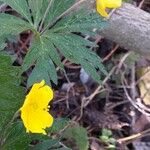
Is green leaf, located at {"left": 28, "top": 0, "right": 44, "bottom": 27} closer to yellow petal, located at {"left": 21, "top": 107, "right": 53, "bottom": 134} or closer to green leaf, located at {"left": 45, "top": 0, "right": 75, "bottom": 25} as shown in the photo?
green leaf, located at {"left": 45, "top": 0, "right": 75, "bottom": 25}

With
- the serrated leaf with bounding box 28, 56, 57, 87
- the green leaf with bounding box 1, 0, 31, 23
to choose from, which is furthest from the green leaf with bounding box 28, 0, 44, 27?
the serrated leaf with bounding box 28, 56, 57, 87

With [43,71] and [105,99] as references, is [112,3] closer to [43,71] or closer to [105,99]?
[43,71]

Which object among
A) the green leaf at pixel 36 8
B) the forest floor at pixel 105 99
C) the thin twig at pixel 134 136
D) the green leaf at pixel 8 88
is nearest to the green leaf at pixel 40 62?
the green leaf at pixel 36 8

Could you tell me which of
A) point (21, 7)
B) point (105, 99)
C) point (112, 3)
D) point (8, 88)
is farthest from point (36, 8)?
point (105, 99)

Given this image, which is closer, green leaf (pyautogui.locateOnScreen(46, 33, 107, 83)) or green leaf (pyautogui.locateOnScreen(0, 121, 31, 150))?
green leaf (pyautogui.locateOnScreen(0, 121, 31, 150))

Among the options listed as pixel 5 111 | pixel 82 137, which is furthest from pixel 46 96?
pixel 82 137

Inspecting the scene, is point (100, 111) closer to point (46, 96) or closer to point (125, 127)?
point (125, 127)
